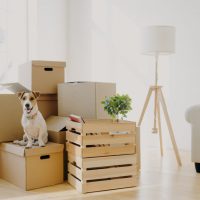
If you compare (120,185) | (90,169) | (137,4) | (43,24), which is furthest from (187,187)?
(43,24)

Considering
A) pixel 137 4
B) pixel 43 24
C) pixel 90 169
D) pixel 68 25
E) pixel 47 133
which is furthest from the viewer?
pixel 68 25

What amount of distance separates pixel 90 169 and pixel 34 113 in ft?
1.84

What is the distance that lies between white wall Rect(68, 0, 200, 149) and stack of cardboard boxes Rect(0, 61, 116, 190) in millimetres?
1387

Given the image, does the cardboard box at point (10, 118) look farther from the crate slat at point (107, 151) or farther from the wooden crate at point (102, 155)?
the crate slat at point (107, 151)

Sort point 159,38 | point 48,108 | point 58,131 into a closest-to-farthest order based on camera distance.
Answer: point 58,131
point 48,108
point 159,38

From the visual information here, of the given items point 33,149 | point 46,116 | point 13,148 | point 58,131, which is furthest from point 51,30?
point 33,149

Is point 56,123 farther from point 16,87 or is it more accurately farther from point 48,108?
point 16,87

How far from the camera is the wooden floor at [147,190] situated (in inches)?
88.5

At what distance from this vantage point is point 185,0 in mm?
3951

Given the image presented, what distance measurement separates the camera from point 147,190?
93.9 inches

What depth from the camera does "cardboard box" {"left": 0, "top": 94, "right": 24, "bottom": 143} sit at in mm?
2766

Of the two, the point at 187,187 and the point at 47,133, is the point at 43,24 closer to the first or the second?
the point at 47,133

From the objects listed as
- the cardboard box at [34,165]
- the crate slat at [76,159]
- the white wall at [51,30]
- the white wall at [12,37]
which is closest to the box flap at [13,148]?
the cardboard box at [34,165]

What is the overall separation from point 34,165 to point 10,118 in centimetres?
53
